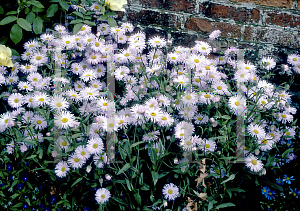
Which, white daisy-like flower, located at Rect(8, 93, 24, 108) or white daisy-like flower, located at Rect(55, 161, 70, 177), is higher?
white daisy-like flower, located at Rect(8, 93, 24, 108)

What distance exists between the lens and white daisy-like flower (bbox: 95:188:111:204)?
815mm

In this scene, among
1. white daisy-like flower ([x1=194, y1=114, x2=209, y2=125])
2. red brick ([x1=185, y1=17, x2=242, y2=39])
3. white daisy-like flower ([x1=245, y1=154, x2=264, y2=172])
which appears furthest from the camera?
red brick ([x1=185, y1=17, x2=242, y2=39])

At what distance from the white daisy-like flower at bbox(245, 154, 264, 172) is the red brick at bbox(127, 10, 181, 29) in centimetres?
73

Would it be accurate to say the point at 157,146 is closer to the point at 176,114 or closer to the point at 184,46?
the point at 176,114

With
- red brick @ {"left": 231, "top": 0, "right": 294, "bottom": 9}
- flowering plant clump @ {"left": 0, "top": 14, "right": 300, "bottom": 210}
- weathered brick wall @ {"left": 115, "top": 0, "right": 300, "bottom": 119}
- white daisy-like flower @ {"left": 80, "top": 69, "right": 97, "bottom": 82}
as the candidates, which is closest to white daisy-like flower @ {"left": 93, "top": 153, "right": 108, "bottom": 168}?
flowering plant clump @ {"left": 0, "top": 14, "right": 300, "bottom": 210}

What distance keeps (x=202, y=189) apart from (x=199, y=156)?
0.11 m

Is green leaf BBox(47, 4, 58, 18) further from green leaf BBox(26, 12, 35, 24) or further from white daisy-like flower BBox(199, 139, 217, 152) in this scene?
white daisy-like flower BBox(199, 139, 217, 152)

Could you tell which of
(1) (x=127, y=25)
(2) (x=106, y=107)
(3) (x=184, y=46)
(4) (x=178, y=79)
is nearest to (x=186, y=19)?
(3) (x=184, y=46)

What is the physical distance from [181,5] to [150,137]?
0.72 metres

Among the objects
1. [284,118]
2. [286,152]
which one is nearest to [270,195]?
[286,152]

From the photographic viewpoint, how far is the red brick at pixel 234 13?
1104mm

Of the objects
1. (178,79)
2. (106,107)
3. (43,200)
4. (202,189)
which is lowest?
(43,200)

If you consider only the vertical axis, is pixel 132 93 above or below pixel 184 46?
below

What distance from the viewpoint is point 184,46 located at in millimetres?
1217
